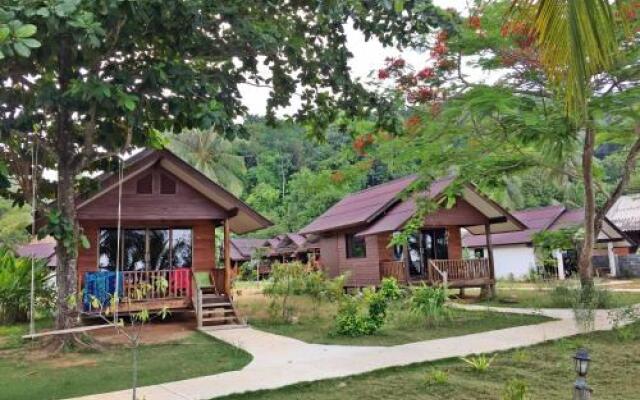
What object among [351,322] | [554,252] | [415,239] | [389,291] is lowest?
[351,322]

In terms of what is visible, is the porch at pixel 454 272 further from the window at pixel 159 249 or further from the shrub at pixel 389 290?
the window at pixel 159 249

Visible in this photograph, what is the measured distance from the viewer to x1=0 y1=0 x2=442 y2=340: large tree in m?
6.64

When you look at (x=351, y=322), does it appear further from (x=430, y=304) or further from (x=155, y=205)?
(x=155, y=205)

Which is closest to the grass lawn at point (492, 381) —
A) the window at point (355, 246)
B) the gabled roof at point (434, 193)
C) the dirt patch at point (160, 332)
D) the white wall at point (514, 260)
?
the dirt patch at point (160, 332)

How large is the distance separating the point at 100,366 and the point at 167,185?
7151 millimetres

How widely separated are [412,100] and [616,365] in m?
6.37

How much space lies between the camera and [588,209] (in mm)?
12383

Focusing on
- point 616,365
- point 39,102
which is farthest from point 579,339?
point 39,102

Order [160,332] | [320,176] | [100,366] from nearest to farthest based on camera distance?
[100,366] → [160,332] → [320,176]

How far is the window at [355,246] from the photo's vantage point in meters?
22.0

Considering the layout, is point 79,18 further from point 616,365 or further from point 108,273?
point 108,273

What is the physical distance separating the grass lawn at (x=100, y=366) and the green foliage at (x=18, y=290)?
3.26m

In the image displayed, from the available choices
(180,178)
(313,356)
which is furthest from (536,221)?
(313,356)

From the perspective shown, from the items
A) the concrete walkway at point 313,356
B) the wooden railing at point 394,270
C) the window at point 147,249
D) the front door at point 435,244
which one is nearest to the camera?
the concrete walkway at point 313,356
